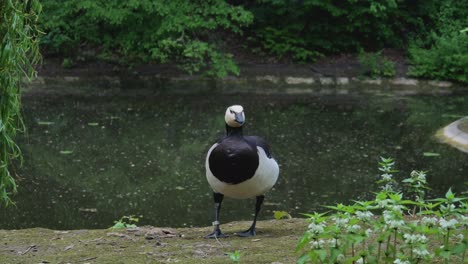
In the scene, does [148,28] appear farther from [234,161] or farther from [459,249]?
[459,249]

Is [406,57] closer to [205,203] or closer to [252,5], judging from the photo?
[252,5]

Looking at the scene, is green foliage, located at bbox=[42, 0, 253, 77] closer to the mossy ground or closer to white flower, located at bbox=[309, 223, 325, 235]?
the mossy ground

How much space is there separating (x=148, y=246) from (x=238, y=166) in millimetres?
638

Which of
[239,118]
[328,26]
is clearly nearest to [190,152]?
[239,118]

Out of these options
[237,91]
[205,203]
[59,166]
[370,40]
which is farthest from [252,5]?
[205,203]

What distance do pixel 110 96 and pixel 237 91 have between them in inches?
86.2

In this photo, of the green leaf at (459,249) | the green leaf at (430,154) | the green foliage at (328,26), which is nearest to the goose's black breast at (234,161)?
the green leaf at (459,249)

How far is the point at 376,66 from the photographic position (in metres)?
14.5

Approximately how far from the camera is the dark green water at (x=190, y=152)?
7113mm

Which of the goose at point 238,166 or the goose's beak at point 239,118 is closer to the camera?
the goose at point 238,166

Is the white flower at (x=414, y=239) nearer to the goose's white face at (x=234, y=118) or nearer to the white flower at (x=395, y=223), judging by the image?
the white flower at (x=395, y=223)

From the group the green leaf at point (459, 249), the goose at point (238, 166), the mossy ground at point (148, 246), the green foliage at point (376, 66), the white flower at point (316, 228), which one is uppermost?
the white flower at point (316, 228)

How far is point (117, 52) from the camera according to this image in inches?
615

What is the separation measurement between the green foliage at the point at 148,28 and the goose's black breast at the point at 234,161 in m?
8.86
